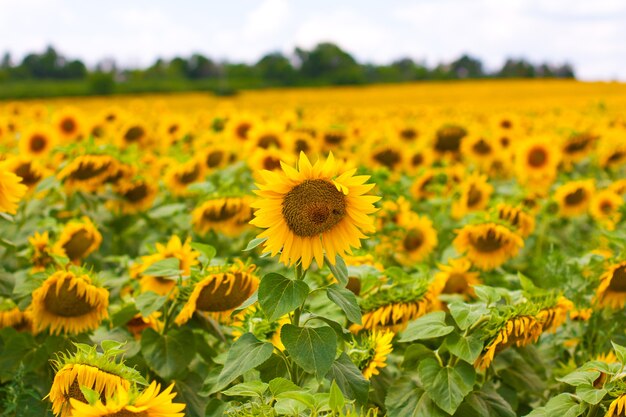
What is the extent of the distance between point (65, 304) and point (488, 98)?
82.6 ft

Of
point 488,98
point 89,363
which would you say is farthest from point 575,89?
point 89,363

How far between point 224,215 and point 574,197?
7.72 ft

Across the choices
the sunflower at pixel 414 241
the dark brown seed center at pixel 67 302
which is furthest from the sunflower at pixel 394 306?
the sunflower at pixel 414 241

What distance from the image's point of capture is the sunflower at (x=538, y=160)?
552 centimetres

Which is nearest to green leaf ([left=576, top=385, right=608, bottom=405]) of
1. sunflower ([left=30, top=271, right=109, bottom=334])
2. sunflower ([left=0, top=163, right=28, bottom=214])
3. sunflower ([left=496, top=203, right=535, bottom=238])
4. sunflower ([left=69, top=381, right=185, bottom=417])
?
sunflower ([left=69, top=381, right=185, bottom=417])

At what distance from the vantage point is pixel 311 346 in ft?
6.12

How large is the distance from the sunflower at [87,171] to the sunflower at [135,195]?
21cm

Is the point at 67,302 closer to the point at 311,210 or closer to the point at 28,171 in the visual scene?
the point at 311,210

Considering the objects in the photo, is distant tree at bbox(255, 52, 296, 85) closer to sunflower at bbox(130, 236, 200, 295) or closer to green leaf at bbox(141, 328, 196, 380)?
sunflower at bbox(130, 236, 200, 295)

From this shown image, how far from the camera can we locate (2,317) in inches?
107

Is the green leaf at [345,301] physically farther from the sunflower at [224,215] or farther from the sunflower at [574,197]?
the sunflower at [574,197]

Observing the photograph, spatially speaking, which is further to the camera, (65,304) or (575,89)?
(575,89)

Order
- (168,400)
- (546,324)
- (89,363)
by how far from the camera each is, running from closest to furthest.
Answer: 1. (168,400)
2. (89,363)
3. (546,324)

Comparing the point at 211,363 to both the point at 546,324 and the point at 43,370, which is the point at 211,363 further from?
the point at 546,324
